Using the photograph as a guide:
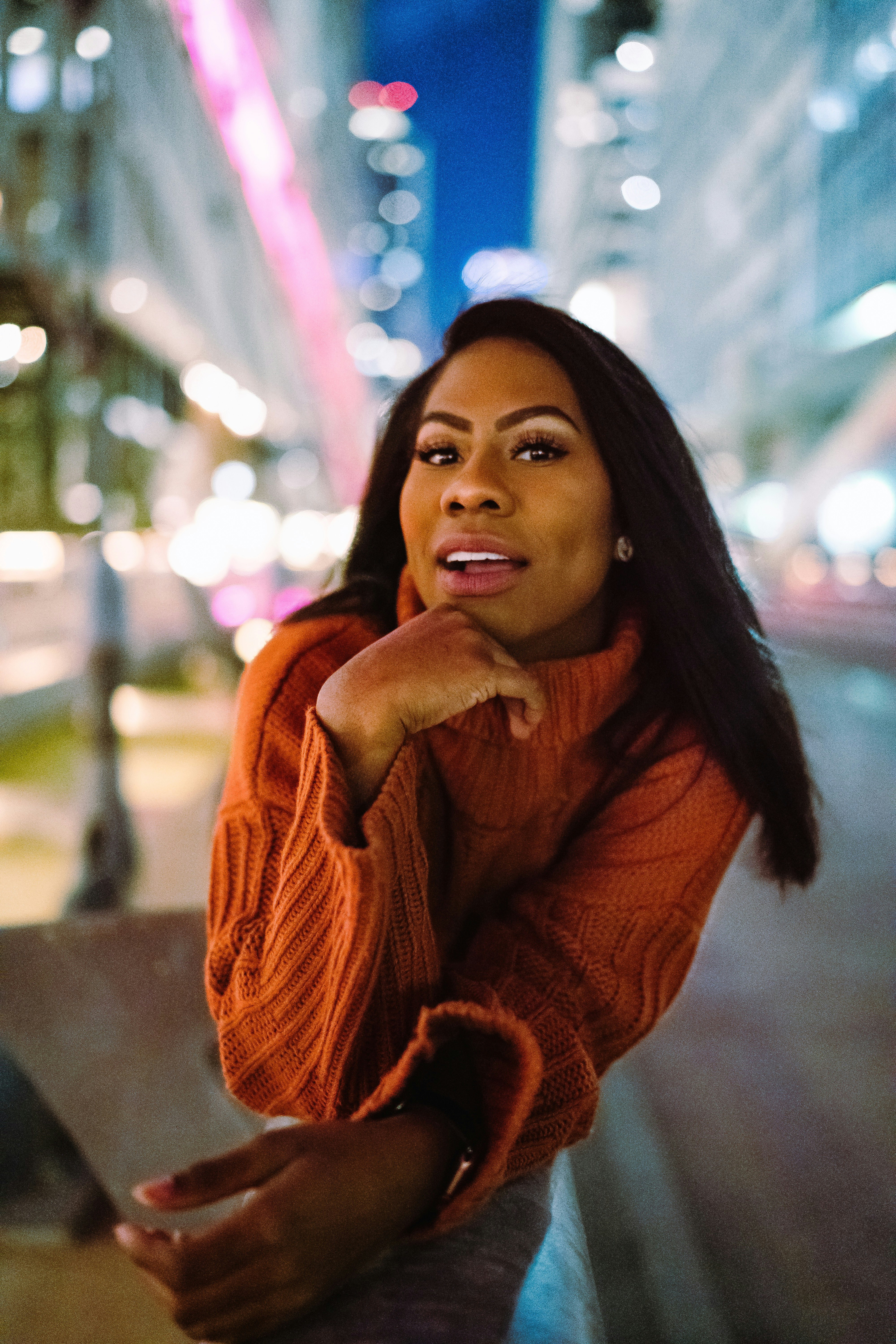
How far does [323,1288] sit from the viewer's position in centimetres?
73

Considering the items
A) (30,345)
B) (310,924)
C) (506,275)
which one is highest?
(30,345)

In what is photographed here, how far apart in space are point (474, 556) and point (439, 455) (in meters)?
0.21

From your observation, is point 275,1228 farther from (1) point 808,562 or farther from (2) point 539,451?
(1) point 808,562

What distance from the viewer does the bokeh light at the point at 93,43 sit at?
2.98m

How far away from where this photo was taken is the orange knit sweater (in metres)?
0.88

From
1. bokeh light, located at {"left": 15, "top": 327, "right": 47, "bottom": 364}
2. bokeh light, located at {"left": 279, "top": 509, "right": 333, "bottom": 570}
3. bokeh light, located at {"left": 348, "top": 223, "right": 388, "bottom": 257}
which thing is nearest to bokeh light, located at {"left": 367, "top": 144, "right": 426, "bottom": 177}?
bokeh light, located at {"left": 348, "top": 223, "right": 388, "bottom": 257}

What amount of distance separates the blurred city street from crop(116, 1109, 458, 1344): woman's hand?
37.2 inches

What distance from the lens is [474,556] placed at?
46.0 inches

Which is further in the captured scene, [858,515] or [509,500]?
[858,515]

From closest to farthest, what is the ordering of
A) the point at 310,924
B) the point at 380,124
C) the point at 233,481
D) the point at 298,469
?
1. the point at 310,924
2. the point at 233,481
3. the point at 298,469
4. the point at 380,124

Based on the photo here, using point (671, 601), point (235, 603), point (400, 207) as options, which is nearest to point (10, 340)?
point (235, 603)

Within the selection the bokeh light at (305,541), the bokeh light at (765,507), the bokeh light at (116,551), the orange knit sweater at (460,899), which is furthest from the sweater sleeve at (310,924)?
the bokeh light at (765,507)

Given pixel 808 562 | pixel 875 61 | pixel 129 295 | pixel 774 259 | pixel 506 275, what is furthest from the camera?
pixel 774 259

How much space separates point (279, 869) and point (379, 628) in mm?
488
